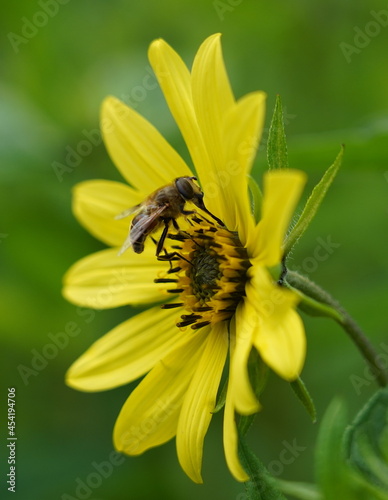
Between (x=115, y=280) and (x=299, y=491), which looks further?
(x=115, y=280)

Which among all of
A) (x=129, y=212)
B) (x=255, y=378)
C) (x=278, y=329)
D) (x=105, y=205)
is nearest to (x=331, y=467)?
(x=278, y=329)

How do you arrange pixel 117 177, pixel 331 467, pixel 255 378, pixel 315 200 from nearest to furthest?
pixel 331 467, pixel 315 200, pixel 255 378, pixel 117 177

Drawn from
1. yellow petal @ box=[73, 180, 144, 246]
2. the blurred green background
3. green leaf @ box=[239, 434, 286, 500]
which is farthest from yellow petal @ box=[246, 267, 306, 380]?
the blurred green background

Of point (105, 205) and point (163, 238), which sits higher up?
point (105, 205)

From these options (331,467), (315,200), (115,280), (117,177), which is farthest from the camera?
(117,177)

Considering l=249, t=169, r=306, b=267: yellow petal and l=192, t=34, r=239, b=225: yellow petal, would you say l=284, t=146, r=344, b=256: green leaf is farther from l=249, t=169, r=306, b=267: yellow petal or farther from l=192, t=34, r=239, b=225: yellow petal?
l=192, t=34, r=239, b=225: yellow petal

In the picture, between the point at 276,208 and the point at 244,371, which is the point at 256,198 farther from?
the point at 244,371

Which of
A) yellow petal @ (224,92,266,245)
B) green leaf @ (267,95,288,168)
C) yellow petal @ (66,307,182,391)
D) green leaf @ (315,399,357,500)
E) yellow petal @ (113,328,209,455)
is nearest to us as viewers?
green leaf @ (315,399,357,500)

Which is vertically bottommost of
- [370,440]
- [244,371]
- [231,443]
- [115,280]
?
[370,440]
